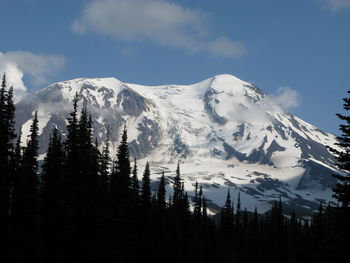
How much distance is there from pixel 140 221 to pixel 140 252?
3999 millimetres

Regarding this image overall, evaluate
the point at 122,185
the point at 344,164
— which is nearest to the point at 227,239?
the point at 122,185

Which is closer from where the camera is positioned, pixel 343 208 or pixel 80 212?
pixel 343 208

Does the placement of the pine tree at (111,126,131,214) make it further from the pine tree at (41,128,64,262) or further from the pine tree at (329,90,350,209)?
the pine tree at (329,90,350,209)

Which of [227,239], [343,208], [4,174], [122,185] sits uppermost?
[227,239]

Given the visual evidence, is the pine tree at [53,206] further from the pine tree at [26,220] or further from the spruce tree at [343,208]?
the spruce tree at [343,208]

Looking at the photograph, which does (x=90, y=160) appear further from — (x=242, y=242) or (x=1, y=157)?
(x=242, y=242)

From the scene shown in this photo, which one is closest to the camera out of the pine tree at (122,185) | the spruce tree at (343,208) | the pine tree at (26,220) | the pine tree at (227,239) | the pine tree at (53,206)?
the spruce tree at (343,208)

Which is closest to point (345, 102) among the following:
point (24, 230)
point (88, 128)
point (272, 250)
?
point (24, 230)

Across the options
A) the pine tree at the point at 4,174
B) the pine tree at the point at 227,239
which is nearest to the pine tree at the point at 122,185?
the pine tree at the point at 4,174

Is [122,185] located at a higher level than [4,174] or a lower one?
higher

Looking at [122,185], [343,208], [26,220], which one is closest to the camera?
[343,208]

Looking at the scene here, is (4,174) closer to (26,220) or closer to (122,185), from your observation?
(26,220)

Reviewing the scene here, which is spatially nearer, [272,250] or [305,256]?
[305,256]

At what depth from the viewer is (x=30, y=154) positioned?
64.1 m
